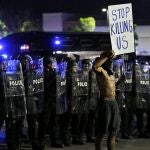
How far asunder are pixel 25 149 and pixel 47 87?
123 centimetres

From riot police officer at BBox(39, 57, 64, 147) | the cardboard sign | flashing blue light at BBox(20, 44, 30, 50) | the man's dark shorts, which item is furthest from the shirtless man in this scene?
flashing blue light at BBox(20, 44, 30, 50)

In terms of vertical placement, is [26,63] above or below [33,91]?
above

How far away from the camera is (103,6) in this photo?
Answer: 2024 inches

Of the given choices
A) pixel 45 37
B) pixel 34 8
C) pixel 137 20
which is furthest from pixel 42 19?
pixel 45 37

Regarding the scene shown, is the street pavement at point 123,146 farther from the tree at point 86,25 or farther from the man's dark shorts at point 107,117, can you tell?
the tree at point 86,25

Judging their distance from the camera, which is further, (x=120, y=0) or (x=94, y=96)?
(x=120, y=0)

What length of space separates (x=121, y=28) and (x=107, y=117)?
2.10 meters

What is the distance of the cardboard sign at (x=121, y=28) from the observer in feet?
31.5

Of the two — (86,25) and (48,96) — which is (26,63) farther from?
(86,25)

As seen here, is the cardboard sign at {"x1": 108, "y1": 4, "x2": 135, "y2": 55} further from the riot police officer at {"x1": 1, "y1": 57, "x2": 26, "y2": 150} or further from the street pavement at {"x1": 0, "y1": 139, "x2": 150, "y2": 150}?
the street pavement at {"x1": 0, "y1": 139, "x2": 150, "y2": 150}

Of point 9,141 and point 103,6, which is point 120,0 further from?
point 9,141

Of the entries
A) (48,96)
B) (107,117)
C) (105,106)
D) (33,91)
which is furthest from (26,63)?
(107,117)

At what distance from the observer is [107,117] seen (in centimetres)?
832

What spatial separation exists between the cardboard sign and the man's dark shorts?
1.42 meters
